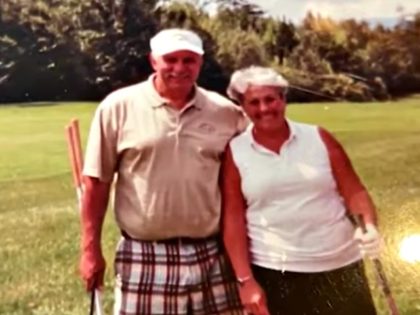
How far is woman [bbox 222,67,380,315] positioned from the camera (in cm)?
126

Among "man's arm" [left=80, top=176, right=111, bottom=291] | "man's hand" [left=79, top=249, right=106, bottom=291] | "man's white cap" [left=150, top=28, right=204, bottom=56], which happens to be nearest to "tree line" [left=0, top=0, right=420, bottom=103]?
"man's white cap" [left=150, top=28, right=204, bottom=56]

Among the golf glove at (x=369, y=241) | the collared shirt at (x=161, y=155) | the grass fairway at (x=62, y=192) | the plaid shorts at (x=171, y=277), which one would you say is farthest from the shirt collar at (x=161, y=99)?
the golf glove at (x=369, y=241)

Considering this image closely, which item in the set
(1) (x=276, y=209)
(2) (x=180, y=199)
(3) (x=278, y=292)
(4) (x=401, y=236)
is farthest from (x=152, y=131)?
(4) (x=401, y=236)

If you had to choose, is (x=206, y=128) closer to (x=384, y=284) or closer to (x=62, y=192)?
(x=62, y=192)

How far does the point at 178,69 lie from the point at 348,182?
0.35 m

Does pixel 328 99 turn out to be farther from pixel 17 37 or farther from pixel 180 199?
pixel 17 37

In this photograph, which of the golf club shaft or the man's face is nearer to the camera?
the man's face

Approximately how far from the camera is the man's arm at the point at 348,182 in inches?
50.6

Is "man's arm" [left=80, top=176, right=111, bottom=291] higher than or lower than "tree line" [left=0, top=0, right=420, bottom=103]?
lower

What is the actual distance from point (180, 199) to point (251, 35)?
325mm

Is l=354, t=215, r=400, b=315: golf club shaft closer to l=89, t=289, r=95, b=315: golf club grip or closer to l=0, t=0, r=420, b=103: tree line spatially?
l=0, t=0, r=420, b=103: tree line

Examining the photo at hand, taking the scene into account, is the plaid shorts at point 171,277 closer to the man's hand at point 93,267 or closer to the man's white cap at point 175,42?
the man's hand at point 93,267

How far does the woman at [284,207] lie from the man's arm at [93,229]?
0.69 feet

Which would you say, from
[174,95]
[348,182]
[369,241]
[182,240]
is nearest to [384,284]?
[369,241]
